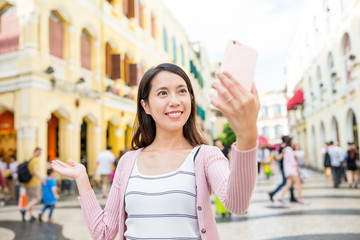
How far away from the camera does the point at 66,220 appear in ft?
22.8

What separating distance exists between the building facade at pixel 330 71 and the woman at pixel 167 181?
42.9 feet

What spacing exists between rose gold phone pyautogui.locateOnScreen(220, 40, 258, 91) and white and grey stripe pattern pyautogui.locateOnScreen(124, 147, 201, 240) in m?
0.66

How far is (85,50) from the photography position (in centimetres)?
1377

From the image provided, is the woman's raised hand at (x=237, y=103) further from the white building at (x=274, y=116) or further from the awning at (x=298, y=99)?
the white building at (x=274, y=116)

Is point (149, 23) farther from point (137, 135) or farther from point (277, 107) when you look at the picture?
point (277, 107)

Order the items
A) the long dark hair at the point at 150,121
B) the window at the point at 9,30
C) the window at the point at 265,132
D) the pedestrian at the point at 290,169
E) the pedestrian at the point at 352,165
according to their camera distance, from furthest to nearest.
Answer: the window at the point at 265,132
the window at the point at 9,30
the pedestrian at the point at 352,165
the pedestrian at the point at 290,169
the long dark hair at the point at 150,121

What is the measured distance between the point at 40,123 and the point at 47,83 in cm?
143

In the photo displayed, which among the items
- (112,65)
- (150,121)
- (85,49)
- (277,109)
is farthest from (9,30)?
(277,109)

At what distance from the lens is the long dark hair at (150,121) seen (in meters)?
1.65

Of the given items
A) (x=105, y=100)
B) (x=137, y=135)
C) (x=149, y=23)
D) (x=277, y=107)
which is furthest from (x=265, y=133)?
(x=137, y=135)

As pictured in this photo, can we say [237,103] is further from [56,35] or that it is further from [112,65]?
[112,65]

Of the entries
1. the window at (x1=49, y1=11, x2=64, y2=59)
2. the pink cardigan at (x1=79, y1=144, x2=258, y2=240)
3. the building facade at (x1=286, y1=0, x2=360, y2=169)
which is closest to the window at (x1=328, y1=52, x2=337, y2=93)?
the building facade at (x1=286, y1=0, x2=360, y2=169)

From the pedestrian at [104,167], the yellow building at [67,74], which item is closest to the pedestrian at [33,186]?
the pedestrian at [104,167]

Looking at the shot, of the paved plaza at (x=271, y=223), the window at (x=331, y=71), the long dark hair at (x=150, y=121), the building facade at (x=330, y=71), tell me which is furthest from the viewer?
the window at (x=331, y=71)
